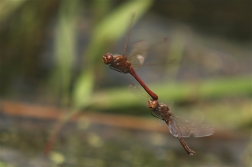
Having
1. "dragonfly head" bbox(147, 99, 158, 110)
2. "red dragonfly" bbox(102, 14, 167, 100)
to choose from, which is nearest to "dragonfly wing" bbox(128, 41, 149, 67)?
"red dragonfly" bbox(102, 14, 167, 100)

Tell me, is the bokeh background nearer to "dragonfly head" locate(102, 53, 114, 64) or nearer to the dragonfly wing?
the dragonfly wing

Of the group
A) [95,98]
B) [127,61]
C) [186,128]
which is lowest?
[186,128]

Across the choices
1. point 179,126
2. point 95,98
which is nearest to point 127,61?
point 179,126

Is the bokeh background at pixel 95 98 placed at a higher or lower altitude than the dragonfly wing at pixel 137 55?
higher

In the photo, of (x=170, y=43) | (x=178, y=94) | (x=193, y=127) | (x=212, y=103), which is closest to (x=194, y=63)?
(x=170, y=43)

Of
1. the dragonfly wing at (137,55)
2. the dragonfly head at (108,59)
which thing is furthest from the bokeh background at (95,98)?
the dragonfly head at (108,59)

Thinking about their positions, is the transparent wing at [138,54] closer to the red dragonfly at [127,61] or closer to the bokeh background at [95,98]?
the red dragonfly at [127,61]

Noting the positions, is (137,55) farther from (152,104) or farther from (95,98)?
(95,98)
